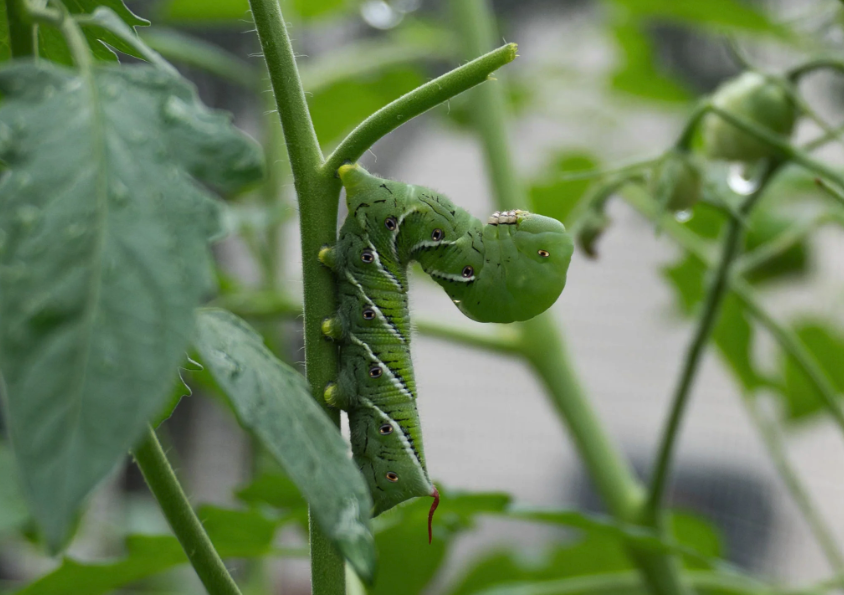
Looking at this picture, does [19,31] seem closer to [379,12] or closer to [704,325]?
[704,325]

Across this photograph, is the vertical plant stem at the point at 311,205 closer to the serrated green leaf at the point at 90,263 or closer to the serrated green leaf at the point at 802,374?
the serrated green leaf at the point at 90,263

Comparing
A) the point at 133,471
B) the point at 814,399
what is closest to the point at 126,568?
the point at 814,399

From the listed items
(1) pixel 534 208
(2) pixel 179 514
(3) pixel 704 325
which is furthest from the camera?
(1) pixel 534 208

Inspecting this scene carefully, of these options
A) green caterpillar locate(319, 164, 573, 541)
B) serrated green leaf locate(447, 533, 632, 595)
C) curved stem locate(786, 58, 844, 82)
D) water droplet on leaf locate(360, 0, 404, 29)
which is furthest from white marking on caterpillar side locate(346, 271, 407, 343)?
water droplet on leaf locate(360, 0, 404, 29)

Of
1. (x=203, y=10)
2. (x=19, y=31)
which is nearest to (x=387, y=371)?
(x=19, y=31)

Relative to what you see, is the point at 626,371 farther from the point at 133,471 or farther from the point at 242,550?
the point at 242,550

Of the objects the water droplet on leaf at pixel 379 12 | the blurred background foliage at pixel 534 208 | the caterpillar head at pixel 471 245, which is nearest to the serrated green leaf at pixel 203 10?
the blurred background foliage at pixel 534 208
